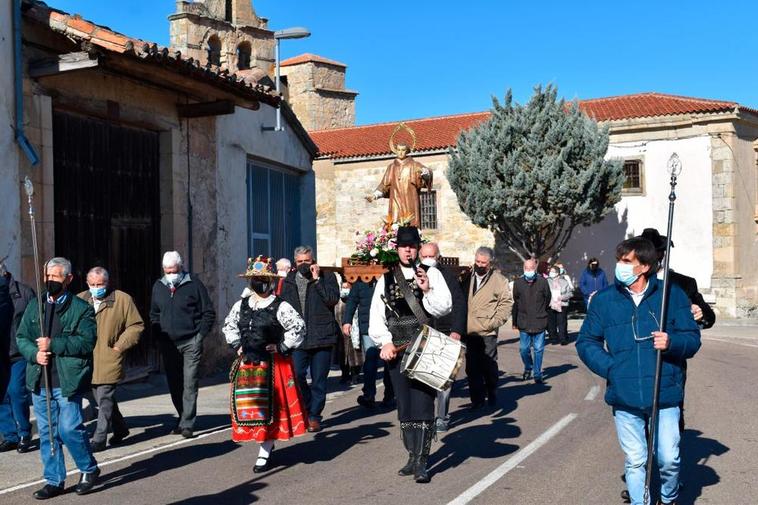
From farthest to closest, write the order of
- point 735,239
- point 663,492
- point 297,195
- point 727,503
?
1. point 735,239
2. point 297,195
3. point 727,503
4. point 663,492

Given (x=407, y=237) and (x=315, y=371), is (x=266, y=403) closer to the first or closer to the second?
(x=407, y=237)

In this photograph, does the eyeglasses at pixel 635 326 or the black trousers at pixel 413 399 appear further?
the black trousers at pixel 413 399

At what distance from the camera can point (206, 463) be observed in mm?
7941

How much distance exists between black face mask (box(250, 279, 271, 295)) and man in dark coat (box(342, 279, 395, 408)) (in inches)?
116

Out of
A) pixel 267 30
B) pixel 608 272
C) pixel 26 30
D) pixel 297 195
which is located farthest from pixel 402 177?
pixel 267 30

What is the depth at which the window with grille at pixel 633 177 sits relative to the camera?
100.0 ft

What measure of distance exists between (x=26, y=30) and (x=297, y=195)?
28.1ft

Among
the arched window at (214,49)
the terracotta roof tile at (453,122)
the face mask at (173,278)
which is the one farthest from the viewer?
the arched window at (214,49)

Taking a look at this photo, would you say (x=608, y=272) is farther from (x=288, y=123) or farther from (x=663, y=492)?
(x=663, y=492)

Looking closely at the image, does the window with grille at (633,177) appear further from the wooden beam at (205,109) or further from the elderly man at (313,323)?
the elderly man at (313,323)

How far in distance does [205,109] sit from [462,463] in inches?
322

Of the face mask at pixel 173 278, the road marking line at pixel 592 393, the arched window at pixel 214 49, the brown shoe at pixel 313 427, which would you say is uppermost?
the arched window at pixel 214 49

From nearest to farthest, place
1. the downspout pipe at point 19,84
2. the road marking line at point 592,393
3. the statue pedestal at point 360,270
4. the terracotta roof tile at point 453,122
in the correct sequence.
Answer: the downspout pipe at point 19,84 < the road marking line at point 592,393 < the statue pedestal at point 360,270 < the terracotta roof tile at point 453,122

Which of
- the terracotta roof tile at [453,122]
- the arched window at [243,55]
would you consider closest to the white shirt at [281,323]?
the terracotta roof tile at [453,122]
